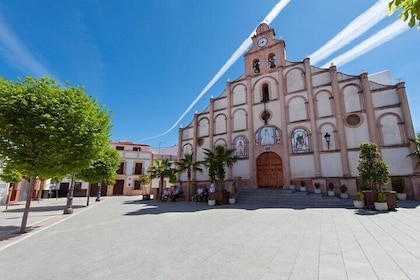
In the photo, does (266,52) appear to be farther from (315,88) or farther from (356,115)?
(356,115)

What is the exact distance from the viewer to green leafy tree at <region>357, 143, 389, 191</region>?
10000 mm

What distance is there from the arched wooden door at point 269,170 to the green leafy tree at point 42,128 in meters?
14.1

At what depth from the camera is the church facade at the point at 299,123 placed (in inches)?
568

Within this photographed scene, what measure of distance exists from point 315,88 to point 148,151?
29.4 meters

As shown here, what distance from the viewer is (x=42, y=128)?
6855 millimetres

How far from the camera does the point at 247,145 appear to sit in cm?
1952

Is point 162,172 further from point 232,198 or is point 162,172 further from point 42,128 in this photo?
point 42,128

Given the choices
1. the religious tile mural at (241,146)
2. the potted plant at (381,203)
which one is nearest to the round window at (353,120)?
the potted plant at (381,203)

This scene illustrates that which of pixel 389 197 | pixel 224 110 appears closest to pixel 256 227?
pixel 389 197

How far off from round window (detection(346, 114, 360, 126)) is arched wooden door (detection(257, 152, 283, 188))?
19.6 feet

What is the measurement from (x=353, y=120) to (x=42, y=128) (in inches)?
747

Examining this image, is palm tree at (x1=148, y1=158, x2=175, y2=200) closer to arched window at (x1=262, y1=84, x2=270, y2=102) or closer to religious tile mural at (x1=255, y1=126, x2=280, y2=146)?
religious tile mural at (x1=255, y1=126, x2=280, y2=146)

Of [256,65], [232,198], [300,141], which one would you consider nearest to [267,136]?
[300,141]

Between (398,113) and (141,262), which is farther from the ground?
(398,113)
